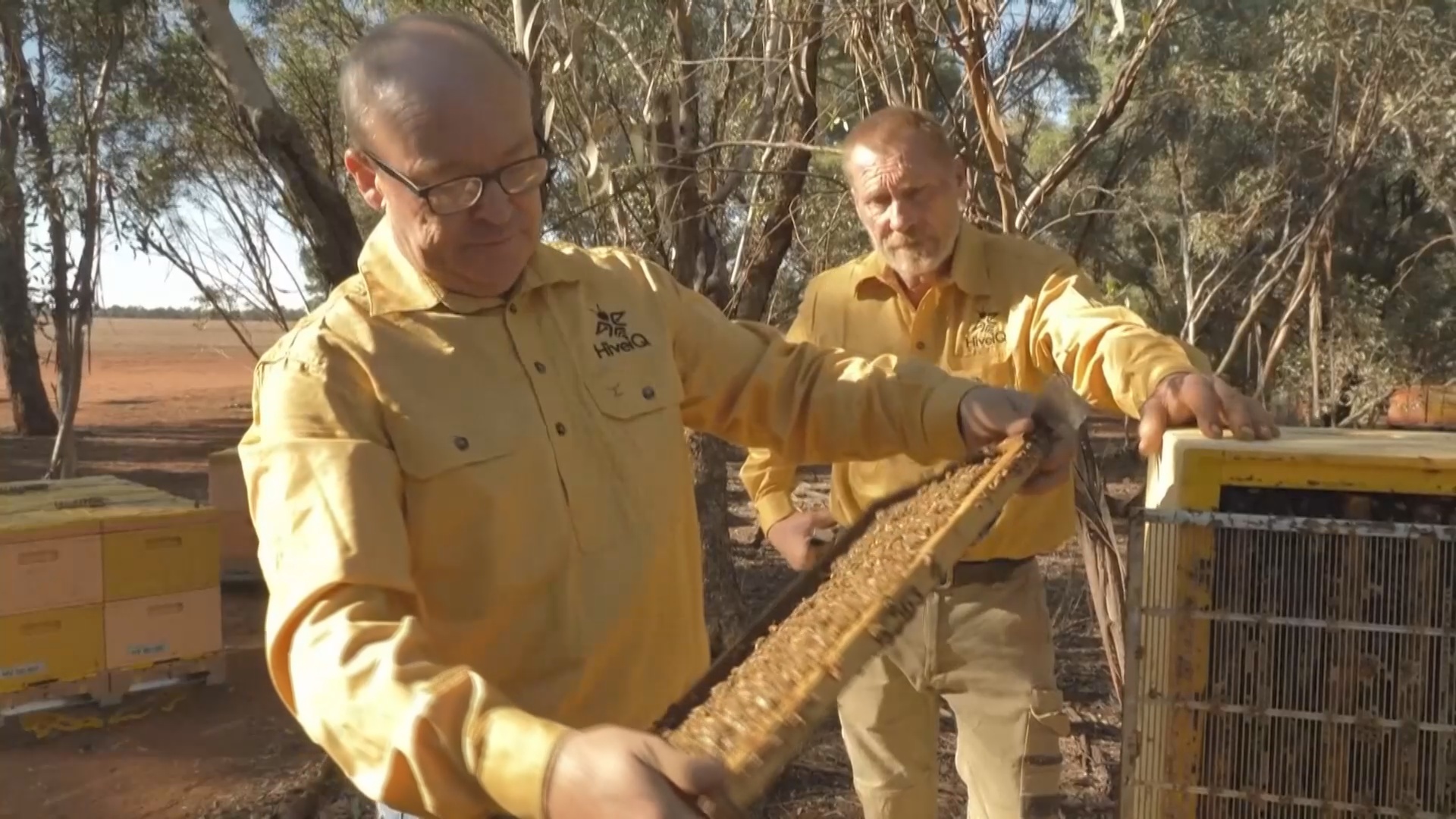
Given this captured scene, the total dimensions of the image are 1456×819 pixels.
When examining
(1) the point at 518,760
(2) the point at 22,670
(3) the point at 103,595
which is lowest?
(2) the point at 22,670

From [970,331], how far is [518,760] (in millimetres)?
2172

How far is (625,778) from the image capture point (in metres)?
1.15

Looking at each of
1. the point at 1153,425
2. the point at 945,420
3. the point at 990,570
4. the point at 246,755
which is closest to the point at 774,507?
the point at 990,570

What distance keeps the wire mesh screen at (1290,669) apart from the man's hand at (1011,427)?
0.28m

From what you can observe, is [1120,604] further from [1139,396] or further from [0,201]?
[0,201]

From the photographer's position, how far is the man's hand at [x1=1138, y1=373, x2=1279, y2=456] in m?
2.00

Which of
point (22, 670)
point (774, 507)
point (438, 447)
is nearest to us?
point (438, 447)

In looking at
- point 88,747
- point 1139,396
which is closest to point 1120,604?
point 1139,396

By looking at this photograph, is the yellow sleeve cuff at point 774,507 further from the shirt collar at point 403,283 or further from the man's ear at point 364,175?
the man's ear at point 364,175

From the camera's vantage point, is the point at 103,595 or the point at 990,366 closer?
the point at 990,366

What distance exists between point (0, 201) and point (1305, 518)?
11.5m

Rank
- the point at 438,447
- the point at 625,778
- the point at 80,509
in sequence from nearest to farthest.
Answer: the point at 625,778 < the point at 438,447 < the point at 80,509

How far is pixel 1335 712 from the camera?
1.76m

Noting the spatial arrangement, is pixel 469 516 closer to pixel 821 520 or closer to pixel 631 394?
pixel 631 394
